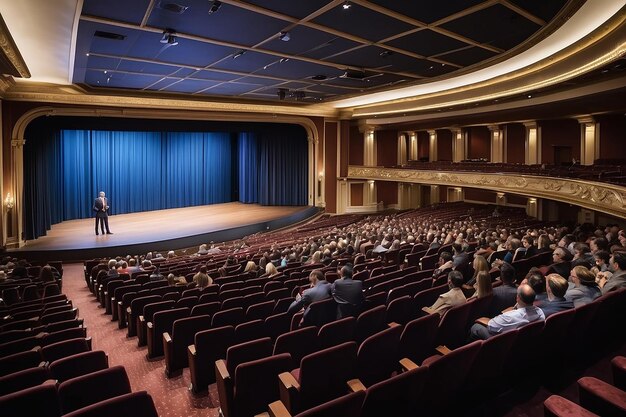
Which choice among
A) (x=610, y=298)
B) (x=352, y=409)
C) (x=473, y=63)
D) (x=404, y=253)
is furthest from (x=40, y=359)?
(x=473, y=63)

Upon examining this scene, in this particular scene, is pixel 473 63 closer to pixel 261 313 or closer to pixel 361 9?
pixel 361 9

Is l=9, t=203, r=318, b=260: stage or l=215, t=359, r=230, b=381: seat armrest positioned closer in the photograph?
l=215, t=359, r=230, b=381: seat armrest

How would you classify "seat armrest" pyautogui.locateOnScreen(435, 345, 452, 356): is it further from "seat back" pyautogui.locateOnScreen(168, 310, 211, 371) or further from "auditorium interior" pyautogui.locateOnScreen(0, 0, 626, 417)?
"seat back" pyautogui.locateOnScreen(168, 310, 211, 371)

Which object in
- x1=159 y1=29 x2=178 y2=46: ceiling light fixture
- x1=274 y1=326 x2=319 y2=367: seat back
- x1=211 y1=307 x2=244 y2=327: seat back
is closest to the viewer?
x1=274 y1=326 x2=319 y2=367: seat back

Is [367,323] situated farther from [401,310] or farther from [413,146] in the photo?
[413,146]

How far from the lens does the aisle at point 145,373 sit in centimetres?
354

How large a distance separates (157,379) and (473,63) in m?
10.7

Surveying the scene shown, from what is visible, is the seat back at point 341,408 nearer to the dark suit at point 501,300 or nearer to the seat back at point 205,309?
the dark suit at point 501,300

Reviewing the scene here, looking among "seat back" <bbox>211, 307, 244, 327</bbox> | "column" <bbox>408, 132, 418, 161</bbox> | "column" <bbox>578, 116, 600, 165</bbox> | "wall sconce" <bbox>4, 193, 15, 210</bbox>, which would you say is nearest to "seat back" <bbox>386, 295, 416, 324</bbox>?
"seat back" <bbox>211, 307, 244, 327</bbox>

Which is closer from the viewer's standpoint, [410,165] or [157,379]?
[157,379]

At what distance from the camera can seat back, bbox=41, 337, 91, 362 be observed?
358 centimetres

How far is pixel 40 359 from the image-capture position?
350 cm

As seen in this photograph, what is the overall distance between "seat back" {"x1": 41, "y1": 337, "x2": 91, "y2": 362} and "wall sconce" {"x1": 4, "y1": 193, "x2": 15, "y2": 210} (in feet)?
38.1

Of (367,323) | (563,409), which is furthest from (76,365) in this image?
(563,409)
